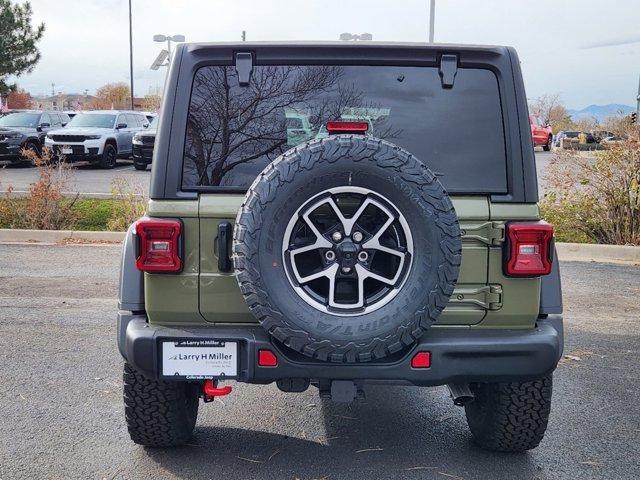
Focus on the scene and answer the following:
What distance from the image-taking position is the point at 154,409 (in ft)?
11.9

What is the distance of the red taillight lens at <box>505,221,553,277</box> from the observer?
10.6 feet

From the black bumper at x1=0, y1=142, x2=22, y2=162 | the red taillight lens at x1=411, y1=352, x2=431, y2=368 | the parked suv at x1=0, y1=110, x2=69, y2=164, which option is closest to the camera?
the red taillight lens at x1=411, y1=352, x2=431, y2=368

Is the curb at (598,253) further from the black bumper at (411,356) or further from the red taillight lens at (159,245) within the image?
the red taillight lens at (159,245)

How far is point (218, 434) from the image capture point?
404 centimetres

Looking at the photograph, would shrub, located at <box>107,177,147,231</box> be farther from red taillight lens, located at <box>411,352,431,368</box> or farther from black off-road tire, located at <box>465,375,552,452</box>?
red taillight lens, located at <box>411,352,431,368</box>

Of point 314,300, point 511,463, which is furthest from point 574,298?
point 314,300

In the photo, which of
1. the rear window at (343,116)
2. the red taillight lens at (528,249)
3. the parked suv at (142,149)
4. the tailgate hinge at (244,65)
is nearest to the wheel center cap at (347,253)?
the rear window at (343,116)

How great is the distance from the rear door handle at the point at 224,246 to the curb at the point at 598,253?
7.10 metres

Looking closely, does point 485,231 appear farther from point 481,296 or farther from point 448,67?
point 448,67

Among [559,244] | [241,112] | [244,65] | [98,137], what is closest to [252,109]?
[241,112]

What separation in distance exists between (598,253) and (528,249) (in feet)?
22.6

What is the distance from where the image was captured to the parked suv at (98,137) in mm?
21297

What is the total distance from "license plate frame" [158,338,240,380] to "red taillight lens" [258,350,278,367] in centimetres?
10

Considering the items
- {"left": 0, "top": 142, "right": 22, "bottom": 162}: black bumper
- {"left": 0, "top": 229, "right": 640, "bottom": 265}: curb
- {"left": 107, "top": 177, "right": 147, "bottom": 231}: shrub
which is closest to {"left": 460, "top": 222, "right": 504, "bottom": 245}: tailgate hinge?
{"left": 0, "top": 229, "right": 640, "bottom": 265}: curb
